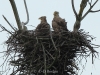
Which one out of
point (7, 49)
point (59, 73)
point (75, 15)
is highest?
point (75, 15)

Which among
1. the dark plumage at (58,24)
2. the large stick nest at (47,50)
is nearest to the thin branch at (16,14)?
the large stick nest at (47,50)

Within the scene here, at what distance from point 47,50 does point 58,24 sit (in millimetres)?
792

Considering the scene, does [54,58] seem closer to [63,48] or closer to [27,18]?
[63,48]

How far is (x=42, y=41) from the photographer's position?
511 cm

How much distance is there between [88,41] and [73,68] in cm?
42

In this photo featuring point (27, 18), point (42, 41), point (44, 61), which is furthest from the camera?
point (27, 18)

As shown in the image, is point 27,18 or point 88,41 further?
point 27,18

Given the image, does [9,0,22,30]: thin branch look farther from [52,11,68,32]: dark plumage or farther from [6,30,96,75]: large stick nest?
[52,11,68,32]: dark plumage

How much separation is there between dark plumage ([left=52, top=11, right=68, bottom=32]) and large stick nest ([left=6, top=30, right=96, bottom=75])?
0.27 metres

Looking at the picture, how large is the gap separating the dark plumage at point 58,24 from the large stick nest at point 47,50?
10.6 inches

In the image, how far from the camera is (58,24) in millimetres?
5723

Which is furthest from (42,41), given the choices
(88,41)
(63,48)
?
(88,41)

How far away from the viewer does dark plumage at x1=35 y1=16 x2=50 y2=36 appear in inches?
207

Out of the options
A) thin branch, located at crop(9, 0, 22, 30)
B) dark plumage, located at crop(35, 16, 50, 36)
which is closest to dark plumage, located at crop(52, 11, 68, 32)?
dark plumage, located at crop(35, 16, 50, 36)
